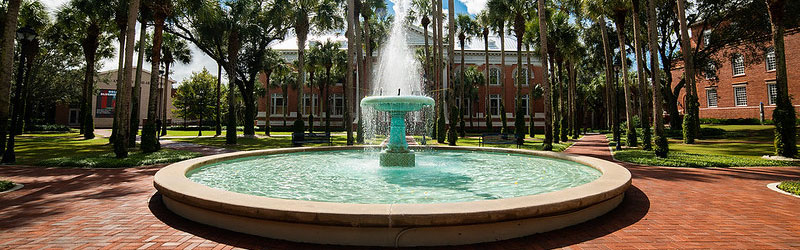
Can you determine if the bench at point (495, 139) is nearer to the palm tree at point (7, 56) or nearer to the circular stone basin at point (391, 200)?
the circular stone basin at point (391, 200)

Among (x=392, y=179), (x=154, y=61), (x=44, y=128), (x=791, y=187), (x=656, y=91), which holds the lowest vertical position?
(x=791, y=187)

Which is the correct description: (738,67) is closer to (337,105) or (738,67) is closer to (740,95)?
(740,95)

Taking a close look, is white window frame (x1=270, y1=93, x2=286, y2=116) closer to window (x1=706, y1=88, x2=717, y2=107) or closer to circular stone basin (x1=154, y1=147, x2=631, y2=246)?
circular stone basin (x1=154, y1=147, x2=631, y2=246)

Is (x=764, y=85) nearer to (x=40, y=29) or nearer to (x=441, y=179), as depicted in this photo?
(x=441, y=179)

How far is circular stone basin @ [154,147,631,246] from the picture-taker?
3084mm

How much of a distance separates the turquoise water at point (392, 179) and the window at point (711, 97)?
1668 inches

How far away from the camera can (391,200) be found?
4.46 meters

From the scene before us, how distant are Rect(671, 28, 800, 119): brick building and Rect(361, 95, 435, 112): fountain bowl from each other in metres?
34.5

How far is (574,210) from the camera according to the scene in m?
3.67

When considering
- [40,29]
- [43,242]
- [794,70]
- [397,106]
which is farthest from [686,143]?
[40,29]

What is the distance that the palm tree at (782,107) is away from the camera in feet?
35.1

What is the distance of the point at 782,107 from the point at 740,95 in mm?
34130

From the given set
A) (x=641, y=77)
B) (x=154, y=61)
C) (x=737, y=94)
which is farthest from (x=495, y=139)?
(x=737, y=94)

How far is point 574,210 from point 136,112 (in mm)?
18075
